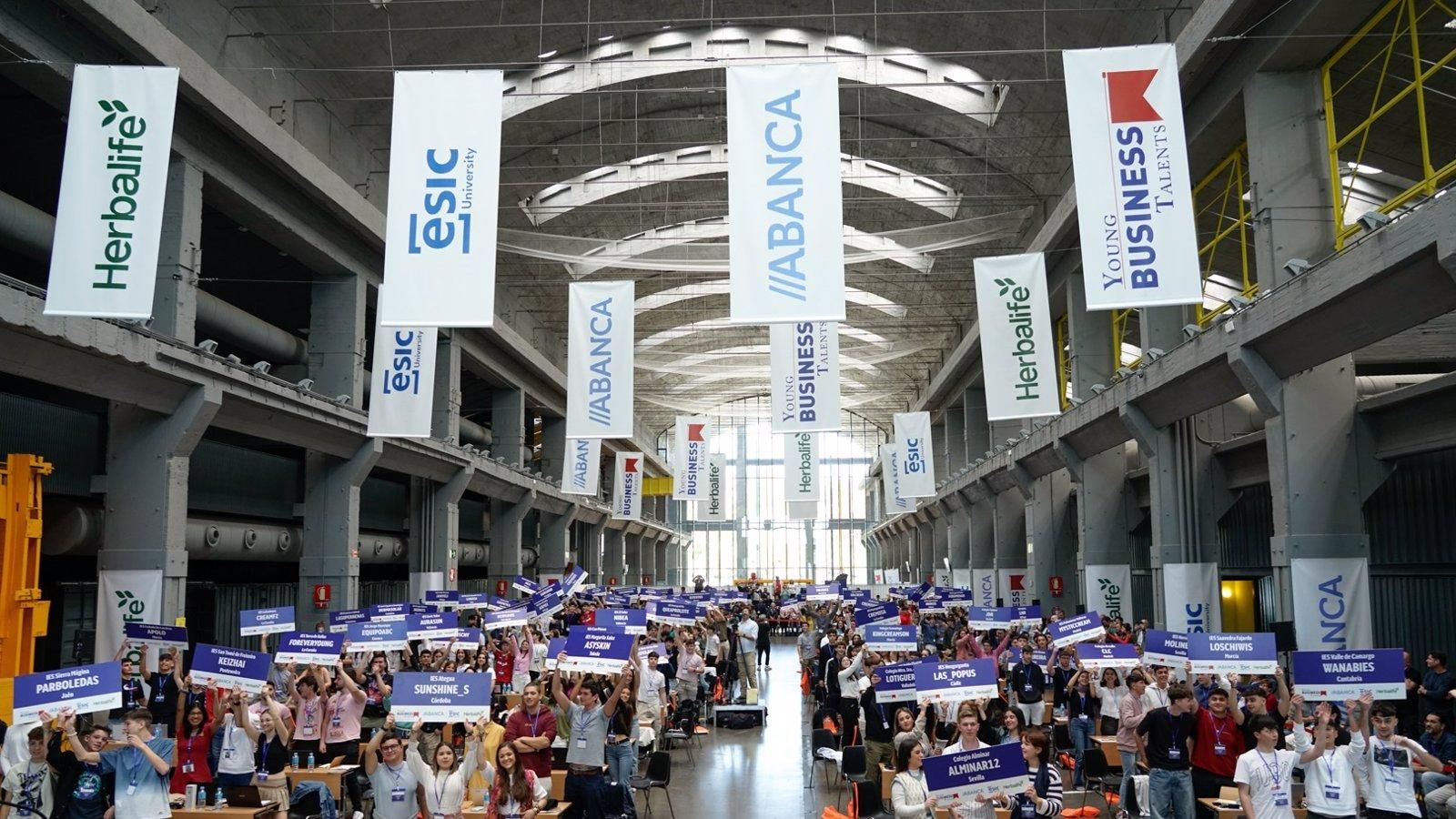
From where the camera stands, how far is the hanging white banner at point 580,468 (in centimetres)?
3266

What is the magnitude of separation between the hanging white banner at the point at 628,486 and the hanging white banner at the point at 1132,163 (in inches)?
1282

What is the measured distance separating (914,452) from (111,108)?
26.9 m

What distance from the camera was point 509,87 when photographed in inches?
1028

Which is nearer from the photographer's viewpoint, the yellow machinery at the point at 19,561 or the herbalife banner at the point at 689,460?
the yellow machinery at the point at 19,561

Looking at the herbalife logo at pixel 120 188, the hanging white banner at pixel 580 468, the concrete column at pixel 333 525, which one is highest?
the herbalife logo at pixel 120 188

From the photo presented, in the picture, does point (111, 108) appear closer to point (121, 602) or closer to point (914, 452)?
point (121, 602)

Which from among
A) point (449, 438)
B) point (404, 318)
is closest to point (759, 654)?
point (449, 438)

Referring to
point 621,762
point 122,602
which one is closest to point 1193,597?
point 621,762

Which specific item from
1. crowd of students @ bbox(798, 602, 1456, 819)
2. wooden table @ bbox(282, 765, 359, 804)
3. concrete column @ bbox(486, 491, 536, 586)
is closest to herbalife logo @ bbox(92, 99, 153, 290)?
wooden table @ bbox(282, 765, 359, 804)

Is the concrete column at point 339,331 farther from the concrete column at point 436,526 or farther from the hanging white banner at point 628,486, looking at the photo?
the hanging white banner at point 628,486

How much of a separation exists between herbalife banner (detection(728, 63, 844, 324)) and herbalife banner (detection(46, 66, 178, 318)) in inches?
18.3

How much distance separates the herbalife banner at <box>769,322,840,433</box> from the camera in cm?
2372

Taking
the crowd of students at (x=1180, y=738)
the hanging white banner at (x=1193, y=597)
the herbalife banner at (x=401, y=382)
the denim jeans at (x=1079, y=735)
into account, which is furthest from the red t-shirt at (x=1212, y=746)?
the herbalife banner at (x=401, y=382)

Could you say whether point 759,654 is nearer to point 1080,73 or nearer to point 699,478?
point 699,478
